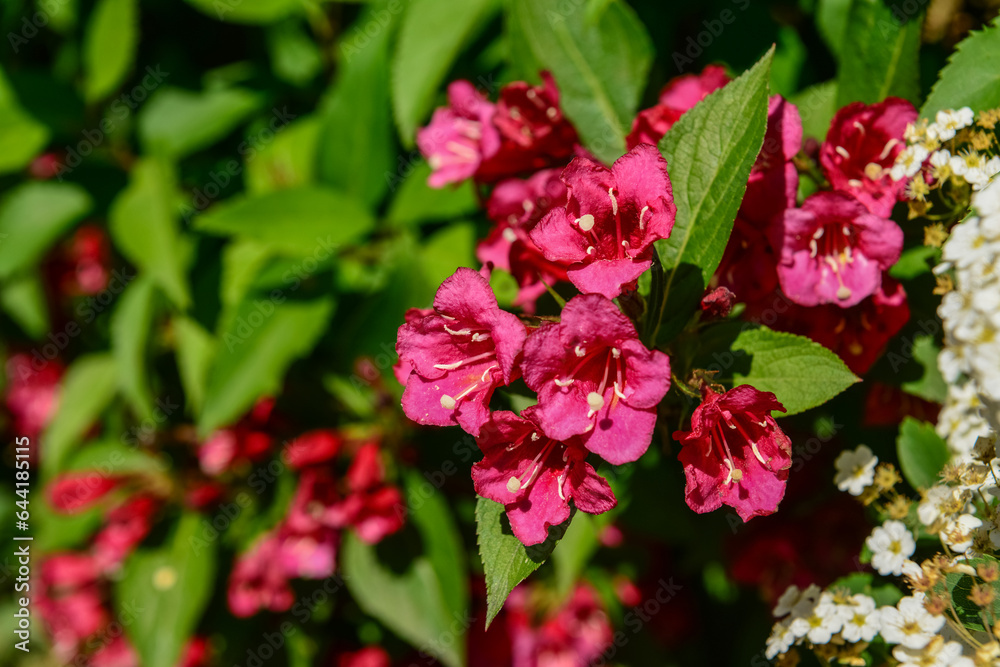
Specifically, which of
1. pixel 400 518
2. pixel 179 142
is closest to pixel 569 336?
pixel 400 518

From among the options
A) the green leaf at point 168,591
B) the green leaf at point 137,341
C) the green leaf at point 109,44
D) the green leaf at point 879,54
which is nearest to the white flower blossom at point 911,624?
the green leaf at point 879,54

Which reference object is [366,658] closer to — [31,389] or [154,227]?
[154,227]

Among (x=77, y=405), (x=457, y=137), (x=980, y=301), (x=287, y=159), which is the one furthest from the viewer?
(x=77, y=405)

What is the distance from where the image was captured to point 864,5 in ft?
5.06

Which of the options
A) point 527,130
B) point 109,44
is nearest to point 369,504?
point 527,130

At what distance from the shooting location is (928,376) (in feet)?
4.99

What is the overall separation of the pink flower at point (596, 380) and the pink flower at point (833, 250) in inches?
15.4

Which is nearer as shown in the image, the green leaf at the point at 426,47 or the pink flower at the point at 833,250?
the pink flower at the point at 833,250

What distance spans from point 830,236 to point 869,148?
214 millimetres

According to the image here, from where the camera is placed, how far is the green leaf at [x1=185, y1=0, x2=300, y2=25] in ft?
7.41

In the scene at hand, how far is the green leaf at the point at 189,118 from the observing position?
247cm

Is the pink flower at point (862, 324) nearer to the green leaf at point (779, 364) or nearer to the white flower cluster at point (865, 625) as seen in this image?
the green leaf at point (779, 364)

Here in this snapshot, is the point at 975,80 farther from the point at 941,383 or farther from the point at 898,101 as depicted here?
the point at 941,383

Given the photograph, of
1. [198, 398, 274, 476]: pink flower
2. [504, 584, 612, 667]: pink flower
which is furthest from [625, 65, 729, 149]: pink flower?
[504, 584, 612, 667]: pink flower
